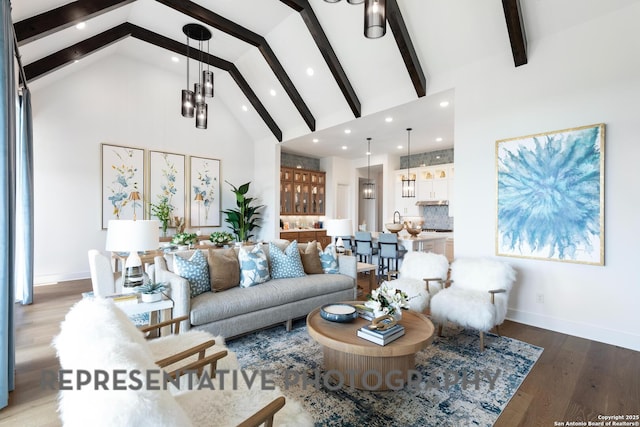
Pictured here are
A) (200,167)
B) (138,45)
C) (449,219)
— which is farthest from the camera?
(449,219)

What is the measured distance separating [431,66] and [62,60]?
5376mm

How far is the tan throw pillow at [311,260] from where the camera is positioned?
3842 mm

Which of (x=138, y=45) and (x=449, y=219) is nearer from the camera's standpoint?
(x=138, y=45)

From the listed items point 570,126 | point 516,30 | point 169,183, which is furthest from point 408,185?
point 169,183

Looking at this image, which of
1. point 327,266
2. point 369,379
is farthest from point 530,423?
point 327,266

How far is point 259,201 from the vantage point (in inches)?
296

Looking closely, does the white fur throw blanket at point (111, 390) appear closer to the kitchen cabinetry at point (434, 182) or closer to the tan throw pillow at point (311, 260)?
the tan throw pillow at point (311, 260)

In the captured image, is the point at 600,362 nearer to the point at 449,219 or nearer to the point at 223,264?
the point at 223,264

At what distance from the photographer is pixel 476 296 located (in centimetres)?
299

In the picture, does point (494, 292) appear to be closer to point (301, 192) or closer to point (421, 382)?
point (421, 382)

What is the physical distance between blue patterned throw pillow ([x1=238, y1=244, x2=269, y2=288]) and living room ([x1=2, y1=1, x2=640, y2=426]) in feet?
8.67

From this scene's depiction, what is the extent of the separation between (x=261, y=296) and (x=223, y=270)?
19.1 inches

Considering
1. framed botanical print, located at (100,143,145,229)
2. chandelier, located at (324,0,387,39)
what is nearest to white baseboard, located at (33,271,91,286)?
framed botanical print, located at (100,143,145,229)

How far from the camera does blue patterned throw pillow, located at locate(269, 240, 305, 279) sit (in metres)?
3.58
